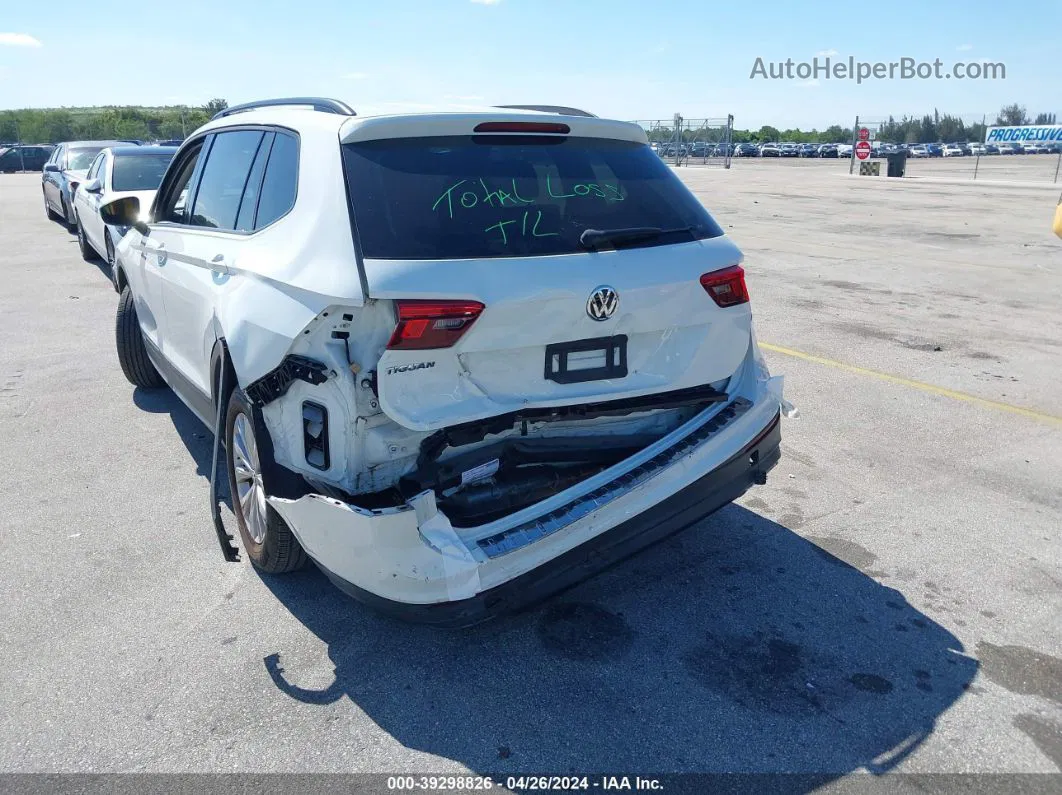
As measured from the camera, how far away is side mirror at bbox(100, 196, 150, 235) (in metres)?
5.39

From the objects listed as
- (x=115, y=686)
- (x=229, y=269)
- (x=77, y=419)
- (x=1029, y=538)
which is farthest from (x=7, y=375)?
(x=1029, y=538)

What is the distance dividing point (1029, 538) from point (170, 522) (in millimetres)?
4298

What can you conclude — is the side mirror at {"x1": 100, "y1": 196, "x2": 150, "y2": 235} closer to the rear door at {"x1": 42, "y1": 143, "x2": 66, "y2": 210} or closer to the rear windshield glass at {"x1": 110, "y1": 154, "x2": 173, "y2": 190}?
the rear windshield glass at {"x1": 110, "y1": 154, "x2": 173, "y2": 190}

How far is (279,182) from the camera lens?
367 centimetres

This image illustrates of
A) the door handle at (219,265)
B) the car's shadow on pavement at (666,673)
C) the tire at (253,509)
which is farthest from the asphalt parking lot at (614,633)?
the door handle at (219,265)

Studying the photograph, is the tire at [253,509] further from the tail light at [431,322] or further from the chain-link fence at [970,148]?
the chain-link fence at [970,148]

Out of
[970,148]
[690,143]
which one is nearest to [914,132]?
[970,148]

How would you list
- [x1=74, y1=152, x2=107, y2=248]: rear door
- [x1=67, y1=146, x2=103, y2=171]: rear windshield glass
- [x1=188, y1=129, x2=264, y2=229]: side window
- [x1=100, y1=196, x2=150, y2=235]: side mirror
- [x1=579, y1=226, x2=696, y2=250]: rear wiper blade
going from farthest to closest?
[x1=67, y1=146, x2=103, y2=171]: rear windshield glass → [x1=74, y1=152, x2=107, y2=248]: rear door → [x1=100, y1=196, x2=150, y2=235]: side mirror → [x1=188, y1=129, x2=264, y2=229]: side window → [x1=579, y1=226, x2=696, y2=250]: rear wiper blade

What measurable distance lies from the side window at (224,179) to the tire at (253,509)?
1001 millimetres

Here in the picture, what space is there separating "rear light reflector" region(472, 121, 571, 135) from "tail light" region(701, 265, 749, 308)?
85 centimetres

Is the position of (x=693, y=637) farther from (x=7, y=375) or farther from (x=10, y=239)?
(x=10, y=239)

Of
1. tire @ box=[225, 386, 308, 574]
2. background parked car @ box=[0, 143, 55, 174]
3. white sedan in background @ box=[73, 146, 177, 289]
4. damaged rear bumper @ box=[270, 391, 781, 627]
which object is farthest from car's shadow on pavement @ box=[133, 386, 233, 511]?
background parked car @ box=[0, 143, 55, 174]

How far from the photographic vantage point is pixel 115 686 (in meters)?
3.13

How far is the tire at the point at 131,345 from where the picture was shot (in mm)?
6133
